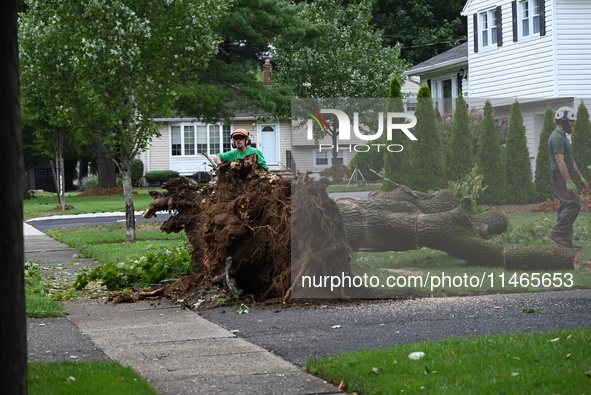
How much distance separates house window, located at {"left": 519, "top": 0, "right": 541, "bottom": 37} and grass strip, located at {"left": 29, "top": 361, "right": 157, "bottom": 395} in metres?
23.8

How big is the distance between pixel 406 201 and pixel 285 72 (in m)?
28.0

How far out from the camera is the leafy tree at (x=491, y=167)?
9945mm

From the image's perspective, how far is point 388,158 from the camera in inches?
373

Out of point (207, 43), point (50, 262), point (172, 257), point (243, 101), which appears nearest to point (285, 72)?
point (243, 101)

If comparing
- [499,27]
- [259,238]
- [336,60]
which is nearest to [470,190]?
[259,238]

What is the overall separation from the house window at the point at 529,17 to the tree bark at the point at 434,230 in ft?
62.2

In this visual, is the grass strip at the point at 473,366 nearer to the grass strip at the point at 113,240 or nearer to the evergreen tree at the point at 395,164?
the evergreen tree at the point at 395,164

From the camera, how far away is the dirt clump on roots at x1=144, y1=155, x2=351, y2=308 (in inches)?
365

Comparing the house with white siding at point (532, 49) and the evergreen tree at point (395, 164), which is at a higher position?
the house with white siding at point (532, 49)

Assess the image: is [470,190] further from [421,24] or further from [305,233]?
[421,24]

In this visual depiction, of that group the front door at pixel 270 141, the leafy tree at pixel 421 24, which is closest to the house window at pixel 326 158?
the front door at pixel 270 141

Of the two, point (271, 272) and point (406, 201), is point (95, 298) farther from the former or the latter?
point (406, 201)

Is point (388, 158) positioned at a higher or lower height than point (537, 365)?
higher

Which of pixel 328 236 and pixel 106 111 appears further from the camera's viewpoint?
pixel 106 111
